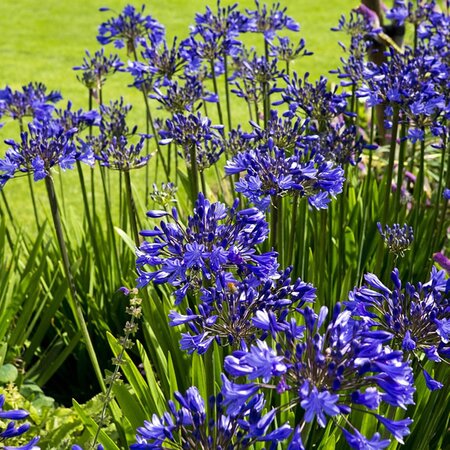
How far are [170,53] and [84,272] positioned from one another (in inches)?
53.3

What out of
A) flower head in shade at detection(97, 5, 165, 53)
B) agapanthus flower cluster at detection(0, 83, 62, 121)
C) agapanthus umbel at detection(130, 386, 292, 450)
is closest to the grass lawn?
flower head in shade at detection(97, 5, 165, 53)

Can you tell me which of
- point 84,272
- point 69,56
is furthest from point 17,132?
point 84,272

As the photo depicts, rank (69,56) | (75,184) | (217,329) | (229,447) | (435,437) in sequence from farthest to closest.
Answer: (69,56) → (75,184) → (435,437) → (217,329) → (229,447)

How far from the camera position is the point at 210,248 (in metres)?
1.94

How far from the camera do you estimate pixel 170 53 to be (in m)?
3.72

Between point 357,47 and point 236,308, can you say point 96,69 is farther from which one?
point 236,308

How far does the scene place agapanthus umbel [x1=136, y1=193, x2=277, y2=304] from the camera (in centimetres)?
188

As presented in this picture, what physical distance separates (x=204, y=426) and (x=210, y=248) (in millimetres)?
559

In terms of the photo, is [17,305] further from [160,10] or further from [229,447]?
[160,10]

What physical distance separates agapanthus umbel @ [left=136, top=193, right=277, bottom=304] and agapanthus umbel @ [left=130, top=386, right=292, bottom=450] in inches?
16.1

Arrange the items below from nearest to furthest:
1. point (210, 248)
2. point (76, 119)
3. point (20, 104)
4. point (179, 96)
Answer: point (210, 248) < point (179, 96) < point (76, 119) < point (20, 104)

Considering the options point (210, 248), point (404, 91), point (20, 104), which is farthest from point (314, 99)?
point (20, 104)

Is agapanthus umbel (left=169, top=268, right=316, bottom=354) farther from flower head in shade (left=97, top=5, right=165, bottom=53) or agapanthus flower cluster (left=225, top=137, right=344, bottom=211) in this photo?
flower head in shade (left=97, top=5, right=165, bottom=53)

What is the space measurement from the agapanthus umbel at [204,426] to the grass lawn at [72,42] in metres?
5.64
